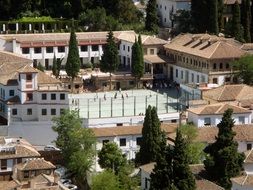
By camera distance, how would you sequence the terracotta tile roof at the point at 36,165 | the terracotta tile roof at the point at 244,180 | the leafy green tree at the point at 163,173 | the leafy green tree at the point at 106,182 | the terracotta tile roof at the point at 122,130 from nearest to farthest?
the leafy green tree at the point at 163,173, the terracotta tile roof at the point at 244,180, the leafy green tree at the point at 106,182, the terracotta tile roof at the point at 36,165, the terracotta tile roof at the point at 122,130

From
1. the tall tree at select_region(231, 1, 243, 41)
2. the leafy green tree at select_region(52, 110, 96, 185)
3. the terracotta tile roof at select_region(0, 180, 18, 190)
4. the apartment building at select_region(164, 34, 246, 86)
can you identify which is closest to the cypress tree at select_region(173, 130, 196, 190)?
the leafy green tree at select_region(52, 110, 96, 185)

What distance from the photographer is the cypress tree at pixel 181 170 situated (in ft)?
125

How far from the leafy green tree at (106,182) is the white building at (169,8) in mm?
32860

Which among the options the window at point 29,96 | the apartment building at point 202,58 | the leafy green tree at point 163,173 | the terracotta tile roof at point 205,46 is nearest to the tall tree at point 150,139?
the leafy green tree at point 163,173

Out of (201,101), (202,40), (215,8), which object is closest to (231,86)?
Answer: (201,101)

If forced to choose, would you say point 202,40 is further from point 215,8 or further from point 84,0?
point 84,0

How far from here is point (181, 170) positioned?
3828cm

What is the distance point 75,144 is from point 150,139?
3434mm

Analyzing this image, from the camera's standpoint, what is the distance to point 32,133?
163 ft

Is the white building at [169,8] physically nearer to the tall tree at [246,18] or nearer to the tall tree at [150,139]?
the tall tree at [246,18]

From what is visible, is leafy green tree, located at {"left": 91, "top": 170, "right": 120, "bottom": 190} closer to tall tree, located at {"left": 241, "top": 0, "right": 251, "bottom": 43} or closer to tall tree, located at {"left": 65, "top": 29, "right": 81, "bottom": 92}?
tall tree, located at {"left": 65, "top": 29, "right": 81, "bottom": 92}

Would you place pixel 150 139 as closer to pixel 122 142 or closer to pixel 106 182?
pixel 122 142

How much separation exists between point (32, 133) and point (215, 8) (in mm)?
21195

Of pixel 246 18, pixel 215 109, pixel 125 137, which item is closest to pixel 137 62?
pixel 246 18
